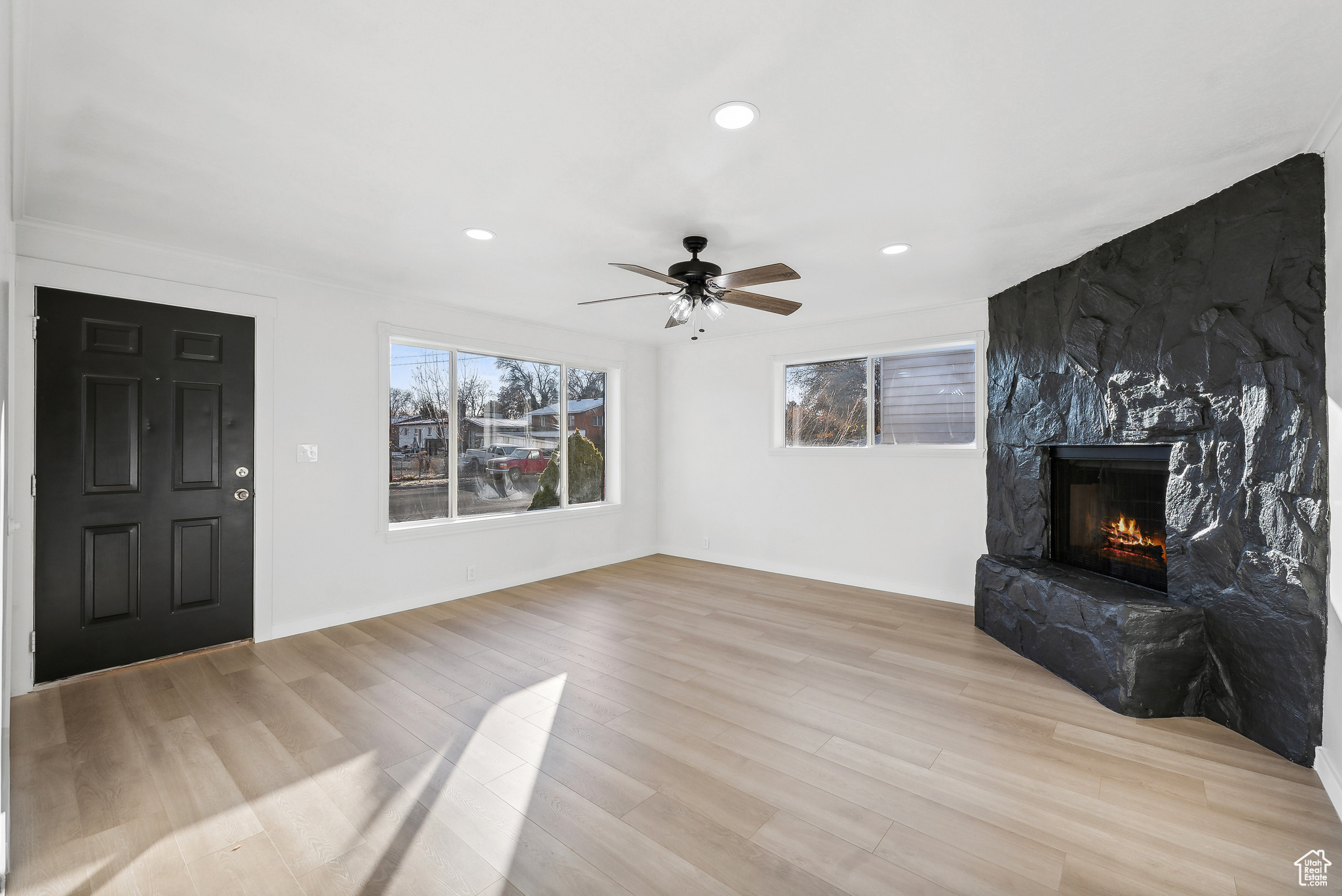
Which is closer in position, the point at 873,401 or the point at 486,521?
the point at 486,521

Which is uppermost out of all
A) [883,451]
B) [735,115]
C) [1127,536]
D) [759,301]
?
[735,115]

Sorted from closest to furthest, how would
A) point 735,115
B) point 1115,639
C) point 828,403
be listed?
point 735,115
point 1115,639
point 828,403

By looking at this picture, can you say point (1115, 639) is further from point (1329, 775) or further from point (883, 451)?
point (883, 451)

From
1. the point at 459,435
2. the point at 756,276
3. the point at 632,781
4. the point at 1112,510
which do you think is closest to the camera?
the point at 632,781

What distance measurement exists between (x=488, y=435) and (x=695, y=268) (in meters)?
2.83

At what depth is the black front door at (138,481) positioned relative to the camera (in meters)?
3.18

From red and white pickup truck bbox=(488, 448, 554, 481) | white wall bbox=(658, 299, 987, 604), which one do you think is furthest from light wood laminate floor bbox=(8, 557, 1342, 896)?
red and white pickup truck bbox=(488, 448, 554, 481)

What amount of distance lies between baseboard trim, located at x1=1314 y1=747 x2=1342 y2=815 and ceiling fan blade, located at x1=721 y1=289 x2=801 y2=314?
110 inches

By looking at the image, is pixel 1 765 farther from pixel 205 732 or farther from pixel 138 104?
pixel 138 104

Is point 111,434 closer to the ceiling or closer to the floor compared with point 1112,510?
closer to the ceiling

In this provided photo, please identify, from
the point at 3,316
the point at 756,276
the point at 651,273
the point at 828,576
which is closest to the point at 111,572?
the point at 3,316

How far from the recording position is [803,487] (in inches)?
221

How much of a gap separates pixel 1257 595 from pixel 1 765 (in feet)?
15.2

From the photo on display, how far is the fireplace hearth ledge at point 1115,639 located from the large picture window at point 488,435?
3.98m
